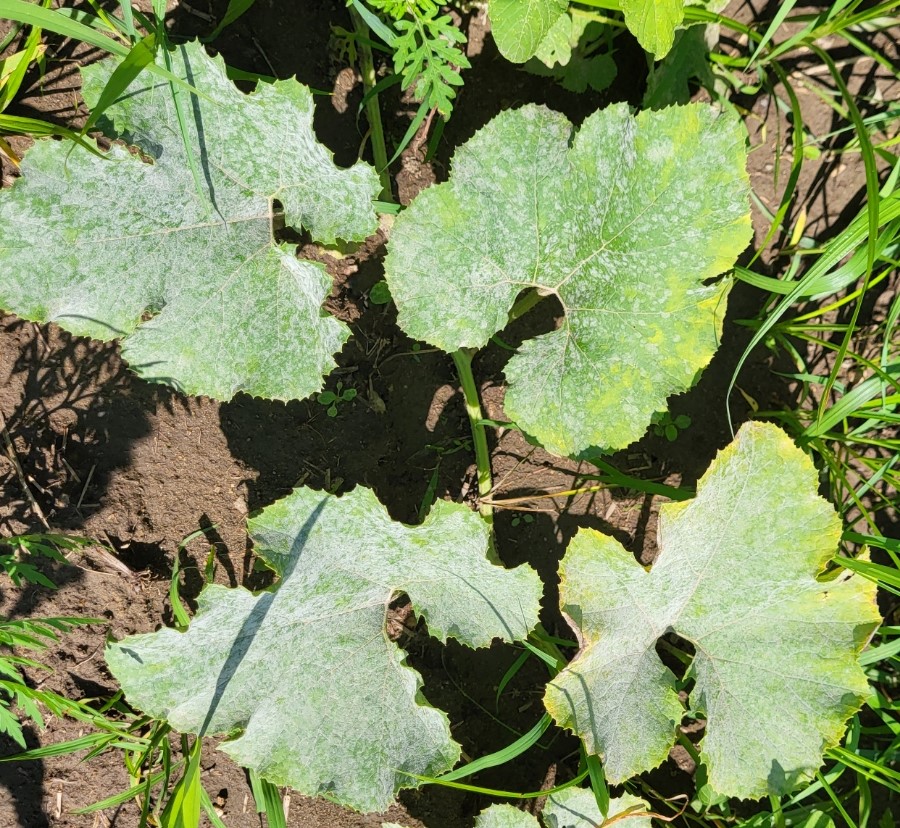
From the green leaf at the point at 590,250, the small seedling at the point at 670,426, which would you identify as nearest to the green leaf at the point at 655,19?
the green leaf at the point at 590,250

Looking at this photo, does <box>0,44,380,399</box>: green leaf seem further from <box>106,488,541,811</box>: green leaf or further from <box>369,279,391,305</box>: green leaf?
<box>106,488,541,811</box>: green leaf

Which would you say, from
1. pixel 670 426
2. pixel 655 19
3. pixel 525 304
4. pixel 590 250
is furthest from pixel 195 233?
pixel 670 426

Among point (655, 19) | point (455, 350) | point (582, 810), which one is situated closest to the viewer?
point (655, 19)

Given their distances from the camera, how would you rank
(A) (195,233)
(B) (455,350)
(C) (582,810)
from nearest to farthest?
(A) (195,233) < (B) (455,350) < (C) (582,810)

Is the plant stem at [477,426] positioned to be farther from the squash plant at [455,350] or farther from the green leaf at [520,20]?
the green leaf at [520,20]

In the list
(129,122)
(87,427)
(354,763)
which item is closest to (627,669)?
(354,763)

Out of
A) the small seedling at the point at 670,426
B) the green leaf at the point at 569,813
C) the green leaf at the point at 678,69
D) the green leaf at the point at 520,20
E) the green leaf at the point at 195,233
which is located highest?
the green leaf at the point at 520,20

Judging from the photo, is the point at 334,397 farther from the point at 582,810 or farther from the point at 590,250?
the point at 582,810

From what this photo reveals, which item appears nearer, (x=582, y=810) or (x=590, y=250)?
(x=590, y=250)
